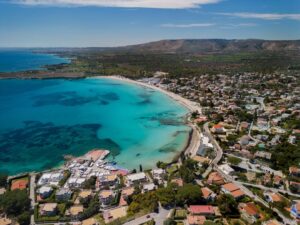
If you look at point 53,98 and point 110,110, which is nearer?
point 110,110

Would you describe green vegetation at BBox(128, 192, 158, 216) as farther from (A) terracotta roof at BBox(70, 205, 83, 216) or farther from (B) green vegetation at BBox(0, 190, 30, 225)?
(B) green vegetation at BBox(0, 190, 30, 225)

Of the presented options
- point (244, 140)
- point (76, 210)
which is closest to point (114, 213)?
point (76, 210)

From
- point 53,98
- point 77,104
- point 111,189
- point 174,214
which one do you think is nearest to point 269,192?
point 174,214

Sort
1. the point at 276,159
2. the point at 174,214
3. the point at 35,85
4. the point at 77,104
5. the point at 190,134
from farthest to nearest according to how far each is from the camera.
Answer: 1. the point at 35,85
2. the point at 77,104
3. the point at 190,134
4. the point at 276,159
5. the point at 174,214

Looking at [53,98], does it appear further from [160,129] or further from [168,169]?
[168,169]

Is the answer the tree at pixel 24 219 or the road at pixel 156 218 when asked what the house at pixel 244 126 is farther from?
the tree at pixel 24 219

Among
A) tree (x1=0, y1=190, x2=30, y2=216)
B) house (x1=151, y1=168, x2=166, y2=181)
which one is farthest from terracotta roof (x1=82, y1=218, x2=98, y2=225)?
house (x1=151, y1=168, x2=166, y2=181)

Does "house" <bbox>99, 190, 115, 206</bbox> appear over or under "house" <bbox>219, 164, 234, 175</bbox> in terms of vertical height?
under
